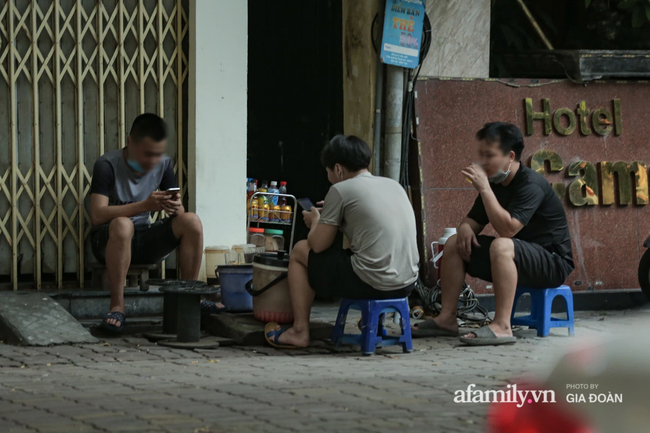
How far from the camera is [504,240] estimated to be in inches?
230

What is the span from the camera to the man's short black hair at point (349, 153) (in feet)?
17.7

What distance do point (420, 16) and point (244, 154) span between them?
1.94 m

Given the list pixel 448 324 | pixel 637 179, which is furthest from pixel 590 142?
pixel 448 324

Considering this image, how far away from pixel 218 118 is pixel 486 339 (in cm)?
304

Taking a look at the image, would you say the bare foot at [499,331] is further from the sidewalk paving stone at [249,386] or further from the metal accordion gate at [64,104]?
the metal accordion gate at [64,104]

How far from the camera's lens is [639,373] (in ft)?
6.52

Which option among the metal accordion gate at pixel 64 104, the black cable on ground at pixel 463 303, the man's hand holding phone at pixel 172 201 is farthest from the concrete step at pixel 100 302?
the black cable on ground at pixel 463 303

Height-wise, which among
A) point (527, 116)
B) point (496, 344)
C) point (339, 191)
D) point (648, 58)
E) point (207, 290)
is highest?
point (648, 58)

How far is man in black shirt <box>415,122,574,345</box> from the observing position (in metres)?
5.80

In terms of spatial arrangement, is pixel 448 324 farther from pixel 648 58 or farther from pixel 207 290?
pixel 648 58

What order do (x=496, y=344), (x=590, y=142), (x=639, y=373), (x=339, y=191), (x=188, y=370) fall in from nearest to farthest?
1. (x=639, y=373)
2. (x=188, y=370)
3. (x=339, y=191)
4. (x=496, y=344)
5. (x=590, y=142)

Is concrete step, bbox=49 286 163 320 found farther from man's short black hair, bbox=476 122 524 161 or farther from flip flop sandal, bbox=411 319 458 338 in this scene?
man's short black hair, bbox=476 122 524 161

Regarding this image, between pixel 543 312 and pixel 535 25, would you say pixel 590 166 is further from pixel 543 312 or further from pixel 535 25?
pixel 543 312

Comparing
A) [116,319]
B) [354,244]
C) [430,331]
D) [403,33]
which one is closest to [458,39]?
[403,33]
